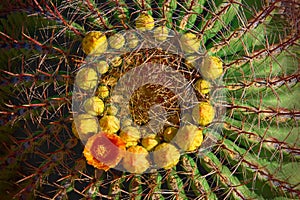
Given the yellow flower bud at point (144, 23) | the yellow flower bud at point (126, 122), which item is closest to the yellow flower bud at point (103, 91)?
the yellow flower bud at point (126, 122)

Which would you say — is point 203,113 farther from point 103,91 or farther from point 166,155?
point 103,91

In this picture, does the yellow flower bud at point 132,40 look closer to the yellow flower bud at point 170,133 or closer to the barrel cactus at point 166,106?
the barrel cactus at point 166,106

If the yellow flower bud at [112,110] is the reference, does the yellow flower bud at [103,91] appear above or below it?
above

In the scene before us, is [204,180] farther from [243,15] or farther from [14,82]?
[14,82]

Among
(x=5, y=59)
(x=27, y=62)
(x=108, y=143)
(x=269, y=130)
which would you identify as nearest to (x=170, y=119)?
(x=108, y=143)

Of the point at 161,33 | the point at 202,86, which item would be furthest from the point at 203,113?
the point at 161,33
